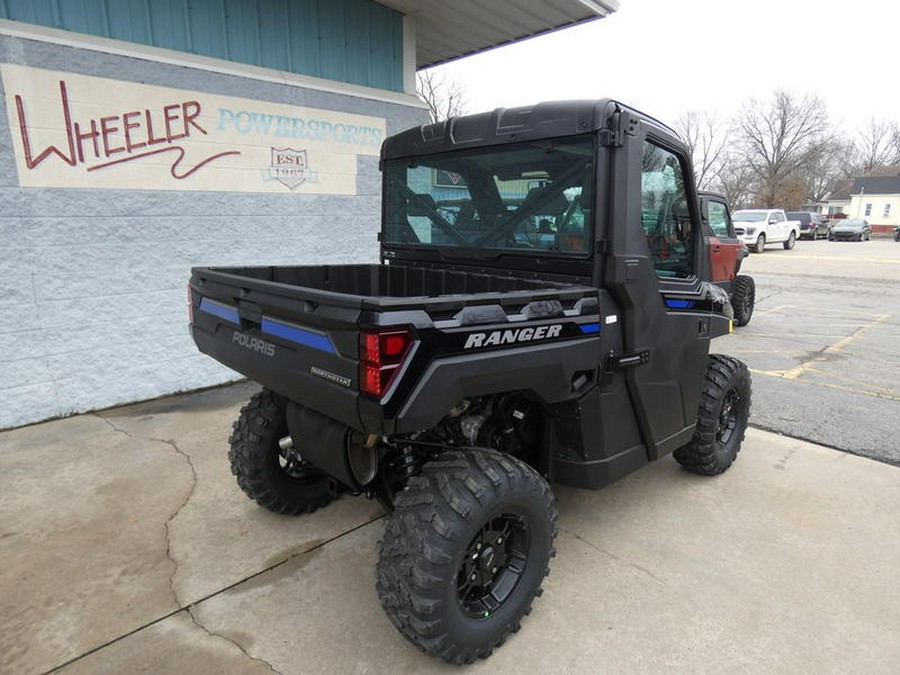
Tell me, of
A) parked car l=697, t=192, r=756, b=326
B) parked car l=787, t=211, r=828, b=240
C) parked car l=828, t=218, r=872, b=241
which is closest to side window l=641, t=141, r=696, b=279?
parked car l=697, t=192, r=756, b=326

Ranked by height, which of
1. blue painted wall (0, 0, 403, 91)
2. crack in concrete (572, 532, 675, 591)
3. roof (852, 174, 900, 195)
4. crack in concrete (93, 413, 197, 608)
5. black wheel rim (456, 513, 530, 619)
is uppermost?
roof (852, 174, 900, 195)

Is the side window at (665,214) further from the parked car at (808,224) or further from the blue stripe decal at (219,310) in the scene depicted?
the parked car at (808,224)

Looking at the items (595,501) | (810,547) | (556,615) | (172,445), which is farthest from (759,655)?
(172,445)

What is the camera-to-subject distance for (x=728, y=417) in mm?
3973

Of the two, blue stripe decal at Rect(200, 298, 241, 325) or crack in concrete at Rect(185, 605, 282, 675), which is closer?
crack in concrete at Rect(185, 605, 282, 675)

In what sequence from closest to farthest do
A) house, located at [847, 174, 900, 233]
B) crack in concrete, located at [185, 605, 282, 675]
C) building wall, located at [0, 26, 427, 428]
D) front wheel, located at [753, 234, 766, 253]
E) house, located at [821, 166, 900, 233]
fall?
1. crack in concrete, located at [185, 605, 282, 675]
2. building wall, located at [0, 26, 427, 428]
3. front wheel, located at [753, 234, 766, 253]
4. house, located at [821, 166, 900, 233]
5. house, located at [847, 174, 900, 233]

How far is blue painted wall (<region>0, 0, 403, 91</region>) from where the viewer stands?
4.58m

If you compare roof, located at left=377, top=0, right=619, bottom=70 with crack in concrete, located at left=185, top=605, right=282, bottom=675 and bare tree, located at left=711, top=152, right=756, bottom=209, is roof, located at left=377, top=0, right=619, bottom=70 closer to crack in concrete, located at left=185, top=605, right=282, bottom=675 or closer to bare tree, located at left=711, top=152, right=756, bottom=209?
crack in concrete, located at left=185, top=605, right=282, bottom=675

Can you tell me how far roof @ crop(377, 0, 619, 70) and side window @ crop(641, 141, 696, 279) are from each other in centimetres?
419

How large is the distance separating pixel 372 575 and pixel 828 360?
6842mm

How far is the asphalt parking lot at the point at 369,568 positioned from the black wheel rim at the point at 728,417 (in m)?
0.28

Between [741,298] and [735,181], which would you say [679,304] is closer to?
[741,298]

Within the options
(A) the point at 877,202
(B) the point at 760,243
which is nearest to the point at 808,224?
(B) the point at 760,243

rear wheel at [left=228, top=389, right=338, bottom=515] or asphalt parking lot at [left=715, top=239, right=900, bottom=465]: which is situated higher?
rear wheel at [left=228, top=389, right=338, bottom=515]
